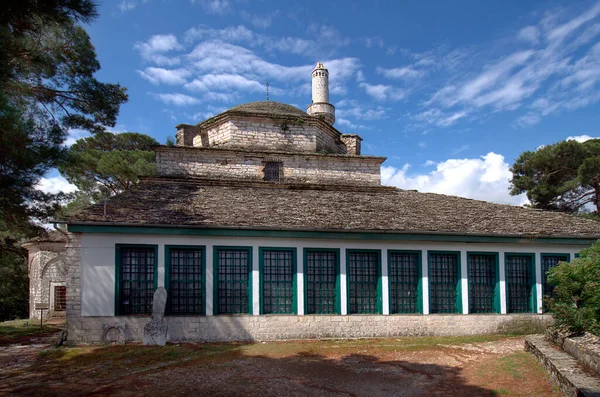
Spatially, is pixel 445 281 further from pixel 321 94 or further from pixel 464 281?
pixel 321 94

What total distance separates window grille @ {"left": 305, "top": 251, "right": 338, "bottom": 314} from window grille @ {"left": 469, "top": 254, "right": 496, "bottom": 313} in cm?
487

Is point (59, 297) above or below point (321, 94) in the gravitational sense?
below

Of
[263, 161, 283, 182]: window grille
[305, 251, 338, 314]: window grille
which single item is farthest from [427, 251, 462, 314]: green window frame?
[263, 161, 283, 182]: window grille

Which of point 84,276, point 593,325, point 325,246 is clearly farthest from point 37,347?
point 593,325

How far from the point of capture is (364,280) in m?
15.1

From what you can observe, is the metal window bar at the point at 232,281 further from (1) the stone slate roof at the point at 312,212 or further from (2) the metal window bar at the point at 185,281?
(1) the stone slate roof at the point at 312,212

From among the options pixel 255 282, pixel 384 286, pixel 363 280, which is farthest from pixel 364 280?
pixel 255 282

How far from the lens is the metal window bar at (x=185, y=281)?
13805 millimetres

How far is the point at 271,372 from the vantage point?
1002cm

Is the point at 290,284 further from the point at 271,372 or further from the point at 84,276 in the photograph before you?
the point at 84,276

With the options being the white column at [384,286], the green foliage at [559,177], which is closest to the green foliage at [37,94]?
the white column at [384,286]

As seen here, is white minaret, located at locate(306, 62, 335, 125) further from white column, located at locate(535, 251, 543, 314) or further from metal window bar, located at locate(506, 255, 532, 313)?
white column, located at locate(535, 251, 543, 314)

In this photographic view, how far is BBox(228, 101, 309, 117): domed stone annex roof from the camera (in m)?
21.8

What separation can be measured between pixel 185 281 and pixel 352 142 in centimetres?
1307
